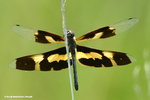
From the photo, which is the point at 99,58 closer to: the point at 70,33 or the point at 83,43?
the point at 70,33

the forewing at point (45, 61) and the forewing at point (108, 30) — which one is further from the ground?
the forewing at point (108, 30)

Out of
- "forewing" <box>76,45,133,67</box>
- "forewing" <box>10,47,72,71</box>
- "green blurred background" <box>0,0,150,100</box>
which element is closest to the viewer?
"forewing" <box>10,47,72,71</box>

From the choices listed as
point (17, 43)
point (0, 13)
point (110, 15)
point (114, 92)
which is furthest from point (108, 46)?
point (0, 13)

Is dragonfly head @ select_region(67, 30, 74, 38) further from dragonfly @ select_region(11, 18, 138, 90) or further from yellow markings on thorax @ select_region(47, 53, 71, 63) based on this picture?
yellow markings on thorax @ select_region(47, 53, 71, 63)

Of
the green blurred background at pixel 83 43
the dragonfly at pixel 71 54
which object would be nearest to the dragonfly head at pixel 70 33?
the dragonfly at pixel 71 54

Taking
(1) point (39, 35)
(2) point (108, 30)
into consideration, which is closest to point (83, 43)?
(2) point (108, 30)

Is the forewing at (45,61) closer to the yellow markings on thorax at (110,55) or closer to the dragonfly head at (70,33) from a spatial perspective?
the dragonfly head at (70,33)

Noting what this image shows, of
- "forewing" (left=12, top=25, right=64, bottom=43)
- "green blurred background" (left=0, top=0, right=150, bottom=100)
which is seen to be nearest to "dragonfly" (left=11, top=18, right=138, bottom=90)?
"forewing" (left=12, top=25, right=64, bottom=43)
